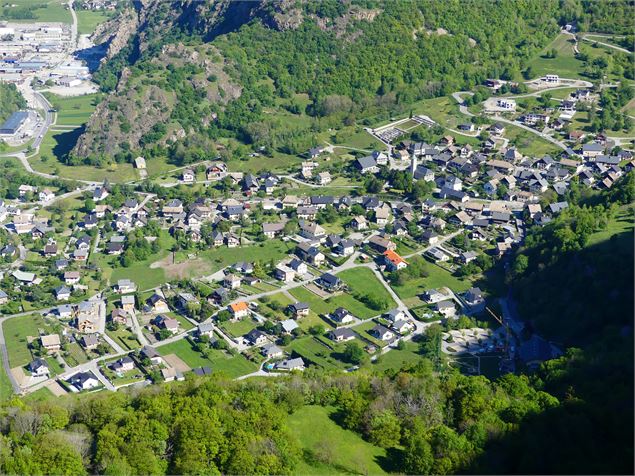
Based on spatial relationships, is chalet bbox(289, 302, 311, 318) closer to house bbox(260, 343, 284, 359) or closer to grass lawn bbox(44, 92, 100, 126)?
house bbox(260, 343, 284, 359)

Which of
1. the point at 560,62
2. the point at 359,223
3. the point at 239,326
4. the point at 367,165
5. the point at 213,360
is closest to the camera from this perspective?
the point at 213,360

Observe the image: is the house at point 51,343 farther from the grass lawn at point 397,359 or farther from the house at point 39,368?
the grass lawn at point 397,359

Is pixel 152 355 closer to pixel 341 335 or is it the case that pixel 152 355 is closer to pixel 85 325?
pixel 85 325

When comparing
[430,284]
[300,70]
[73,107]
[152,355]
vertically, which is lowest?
[73,107]

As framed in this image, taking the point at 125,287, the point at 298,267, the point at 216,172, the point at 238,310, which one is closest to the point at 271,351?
the point at 238,310

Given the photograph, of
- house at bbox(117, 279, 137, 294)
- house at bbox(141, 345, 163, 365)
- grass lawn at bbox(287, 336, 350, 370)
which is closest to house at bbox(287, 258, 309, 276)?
grass lawn at bbox(287, 336, 350, 370)

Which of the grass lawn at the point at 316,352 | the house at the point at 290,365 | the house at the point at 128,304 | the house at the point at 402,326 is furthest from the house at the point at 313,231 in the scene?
the house at the point at 290,365
